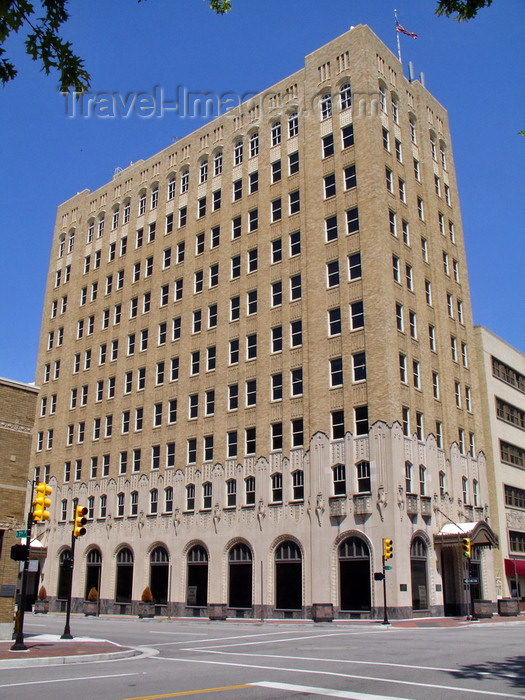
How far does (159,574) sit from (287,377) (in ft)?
58.1

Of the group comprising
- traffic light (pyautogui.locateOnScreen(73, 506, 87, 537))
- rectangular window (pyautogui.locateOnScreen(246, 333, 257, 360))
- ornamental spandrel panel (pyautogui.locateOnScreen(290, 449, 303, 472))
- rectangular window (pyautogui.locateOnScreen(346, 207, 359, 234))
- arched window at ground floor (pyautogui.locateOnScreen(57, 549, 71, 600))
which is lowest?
arched window at ground floor (pyautogui.locateOnScreen(57, 549, 71, 600))

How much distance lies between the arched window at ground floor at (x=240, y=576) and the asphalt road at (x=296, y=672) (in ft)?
68.0

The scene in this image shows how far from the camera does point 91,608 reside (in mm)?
50594

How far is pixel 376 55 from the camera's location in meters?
50.0

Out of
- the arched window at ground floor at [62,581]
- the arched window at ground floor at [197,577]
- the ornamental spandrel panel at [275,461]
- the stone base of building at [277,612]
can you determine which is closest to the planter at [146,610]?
the stone base of building at [277,612]

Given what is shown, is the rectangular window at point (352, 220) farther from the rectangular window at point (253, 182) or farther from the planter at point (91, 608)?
the planter at point (91, 608)

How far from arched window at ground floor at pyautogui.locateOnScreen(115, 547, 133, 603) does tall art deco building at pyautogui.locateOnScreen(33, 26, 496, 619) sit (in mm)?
215

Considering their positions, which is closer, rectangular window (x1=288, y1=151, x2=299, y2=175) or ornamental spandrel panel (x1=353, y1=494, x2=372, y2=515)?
ornamental spandrel panel (x1=353, y1=494, x2=372, y2=515)

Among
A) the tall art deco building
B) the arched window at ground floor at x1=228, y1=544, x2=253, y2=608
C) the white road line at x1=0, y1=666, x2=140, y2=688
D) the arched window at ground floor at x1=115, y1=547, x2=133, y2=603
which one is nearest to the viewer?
the white road line at x1=0, y1=666, x2=140, y2=688

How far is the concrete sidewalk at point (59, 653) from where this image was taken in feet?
58.7

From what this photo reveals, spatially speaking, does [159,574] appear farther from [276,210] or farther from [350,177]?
[350,177]

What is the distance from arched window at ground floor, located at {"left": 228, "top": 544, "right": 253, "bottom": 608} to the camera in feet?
147

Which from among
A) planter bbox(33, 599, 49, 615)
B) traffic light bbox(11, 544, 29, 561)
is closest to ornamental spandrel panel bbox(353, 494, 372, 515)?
Answer: traffic light bbox(11, 544, 29, 561)

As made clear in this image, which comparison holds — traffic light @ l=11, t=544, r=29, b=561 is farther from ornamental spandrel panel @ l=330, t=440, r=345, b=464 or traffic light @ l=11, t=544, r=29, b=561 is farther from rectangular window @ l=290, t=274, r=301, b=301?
rectangular window @ l=290, t=274, r=301, b=301
